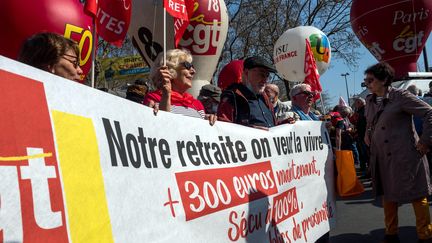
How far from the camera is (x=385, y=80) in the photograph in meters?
3.61

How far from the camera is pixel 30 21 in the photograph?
3762mm

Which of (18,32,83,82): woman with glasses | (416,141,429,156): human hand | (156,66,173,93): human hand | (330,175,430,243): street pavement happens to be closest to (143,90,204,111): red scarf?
(156,66,173,93): human hand

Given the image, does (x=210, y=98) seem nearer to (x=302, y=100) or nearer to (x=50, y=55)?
(x=302, y=100)

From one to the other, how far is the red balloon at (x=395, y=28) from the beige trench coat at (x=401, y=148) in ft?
26.3

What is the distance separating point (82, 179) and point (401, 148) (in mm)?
2938

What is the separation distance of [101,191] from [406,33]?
453 inches

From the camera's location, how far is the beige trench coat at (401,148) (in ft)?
11.3

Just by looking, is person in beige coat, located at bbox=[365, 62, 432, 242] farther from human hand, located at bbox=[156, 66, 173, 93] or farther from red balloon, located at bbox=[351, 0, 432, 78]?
red balloon, located at bbox=[351, 0, 432, 78]

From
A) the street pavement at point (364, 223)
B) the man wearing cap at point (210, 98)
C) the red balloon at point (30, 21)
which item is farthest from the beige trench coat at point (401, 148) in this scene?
the red balloon at point (30, 21)

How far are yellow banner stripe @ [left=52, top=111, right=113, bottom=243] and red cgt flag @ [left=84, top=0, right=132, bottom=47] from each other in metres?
2.89

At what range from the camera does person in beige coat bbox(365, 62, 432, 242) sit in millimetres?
3436

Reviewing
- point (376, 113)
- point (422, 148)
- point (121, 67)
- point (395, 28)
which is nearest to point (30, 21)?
point (376, 113)

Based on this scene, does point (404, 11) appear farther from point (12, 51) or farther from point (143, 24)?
point (12, 51)

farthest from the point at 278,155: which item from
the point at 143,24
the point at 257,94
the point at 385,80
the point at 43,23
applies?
the point at 143,24
